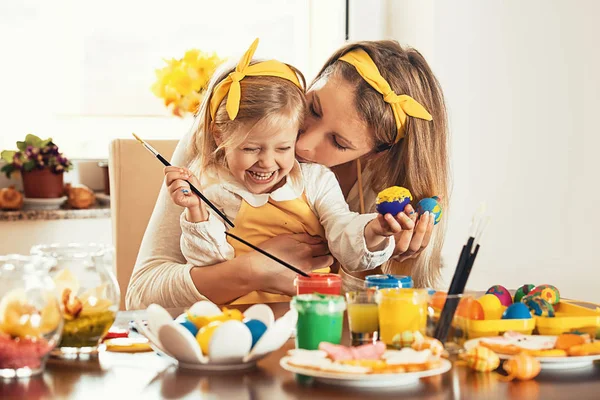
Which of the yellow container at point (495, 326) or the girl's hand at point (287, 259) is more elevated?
the girl's hand at point (287, 259)

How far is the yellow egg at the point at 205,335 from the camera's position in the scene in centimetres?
108

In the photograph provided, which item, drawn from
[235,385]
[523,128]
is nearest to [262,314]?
[235,385]

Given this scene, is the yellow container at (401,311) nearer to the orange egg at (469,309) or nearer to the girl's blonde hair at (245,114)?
the orange egg at (469,309)

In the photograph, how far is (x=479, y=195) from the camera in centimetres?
268

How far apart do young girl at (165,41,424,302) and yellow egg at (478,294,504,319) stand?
16.3 inches

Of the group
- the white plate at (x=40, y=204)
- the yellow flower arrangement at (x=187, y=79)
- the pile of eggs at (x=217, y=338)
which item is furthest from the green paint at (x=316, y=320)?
the white plate at (x=40, y=204)

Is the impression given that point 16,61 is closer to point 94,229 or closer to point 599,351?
point 94,229

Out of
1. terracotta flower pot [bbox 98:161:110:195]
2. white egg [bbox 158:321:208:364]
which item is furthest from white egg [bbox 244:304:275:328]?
terracotta flower pot [bbox 98:161:110:195]

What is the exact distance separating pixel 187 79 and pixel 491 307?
171 centimetres

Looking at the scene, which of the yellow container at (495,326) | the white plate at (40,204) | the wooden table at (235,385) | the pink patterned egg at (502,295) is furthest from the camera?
Answer: the white plate at (40,204)

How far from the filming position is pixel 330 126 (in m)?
1.82

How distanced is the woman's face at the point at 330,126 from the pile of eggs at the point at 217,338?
727 millimetres

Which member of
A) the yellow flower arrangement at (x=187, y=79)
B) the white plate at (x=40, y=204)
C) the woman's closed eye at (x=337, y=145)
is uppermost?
the yellow flower arrangement at (x=187, y=79)

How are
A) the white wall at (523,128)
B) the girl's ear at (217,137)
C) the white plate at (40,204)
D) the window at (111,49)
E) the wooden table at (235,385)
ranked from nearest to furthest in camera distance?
the wooden table at (235,385) → the girl's ear at (217,137) → the white wall at (523,128) → the white plate at (40,204) → the window at (111,49)
